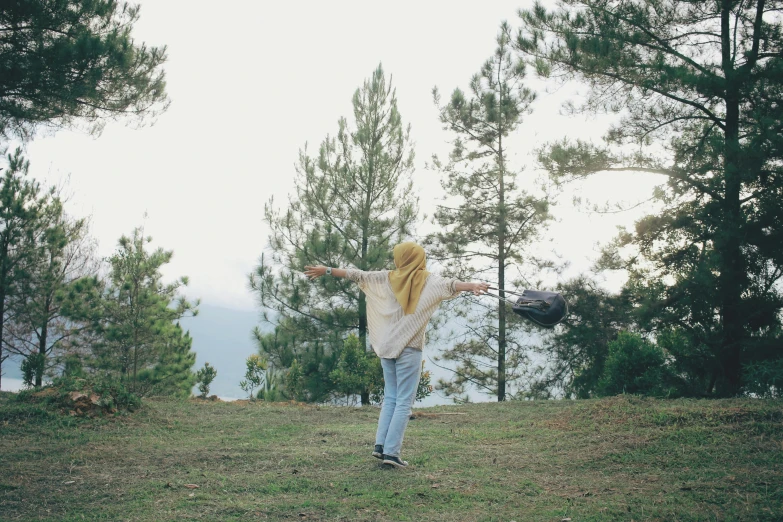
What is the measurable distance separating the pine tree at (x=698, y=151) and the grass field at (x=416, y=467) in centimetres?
282

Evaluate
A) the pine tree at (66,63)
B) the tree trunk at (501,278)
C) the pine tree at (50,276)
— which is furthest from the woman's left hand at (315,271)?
the pine tree at (50,276)

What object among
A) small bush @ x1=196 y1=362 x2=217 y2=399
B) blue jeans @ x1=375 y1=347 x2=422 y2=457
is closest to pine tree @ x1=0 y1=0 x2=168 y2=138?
small bush @ x1=196 y1=362 x2=217 y2=399

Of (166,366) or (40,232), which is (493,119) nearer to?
(166,366)

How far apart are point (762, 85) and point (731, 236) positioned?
2422 millimetres

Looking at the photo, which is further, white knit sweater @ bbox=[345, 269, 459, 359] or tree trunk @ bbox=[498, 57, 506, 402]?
tree trunk @ bbox=[498, 57, 506, 402]

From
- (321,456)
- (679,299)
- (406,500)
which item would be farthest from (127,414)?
(679,299)

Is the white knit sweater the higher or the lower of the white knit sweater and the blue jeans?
the higher

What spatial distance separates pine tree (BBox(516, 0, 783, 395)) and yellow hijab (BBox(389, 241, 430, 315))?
21.8 ft

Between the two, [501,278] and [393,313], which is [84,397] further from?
[501,278]

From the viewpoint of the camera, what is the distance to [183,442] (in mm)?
6402

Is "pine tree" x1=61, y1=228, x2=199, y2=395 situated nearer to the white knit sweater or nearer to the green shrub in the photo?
the white knit sweater

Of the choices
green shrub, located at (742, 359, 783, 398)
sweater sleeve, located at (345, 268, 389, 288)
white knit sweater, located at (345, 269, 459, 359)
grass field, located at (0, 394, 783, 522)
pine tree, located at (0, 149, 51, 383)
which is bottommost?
grass field, located at (0, 394, 783, 522)

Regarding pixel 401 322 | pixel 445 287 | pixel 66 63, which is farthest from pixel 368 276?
pixel 66 63

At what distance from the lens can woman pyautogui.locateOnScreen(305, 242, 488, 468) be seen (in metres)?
4.68
